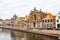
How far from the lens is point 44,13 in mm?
81875

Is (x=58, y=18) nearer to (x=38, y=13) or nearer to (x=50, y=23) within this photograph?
(x=50, y=23)

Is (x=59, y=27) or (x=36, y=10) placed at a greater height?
(x=36, y=10)

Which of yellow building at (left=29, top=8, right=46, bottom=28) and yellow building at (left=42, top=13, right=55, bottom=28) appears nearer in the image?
yellow building at (left=42, top=13, right=55, bottom=28)

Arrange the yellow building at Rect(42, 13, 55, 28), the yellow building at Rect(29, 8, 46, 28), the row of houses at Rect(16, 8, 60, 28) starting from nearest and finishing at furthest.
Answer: the row of houses at Rect(16, 8, 60, 28)
the yellow building at Rect(42, 13, 55, 28)
the yellow building at Rect(29, 8, 46, 28)

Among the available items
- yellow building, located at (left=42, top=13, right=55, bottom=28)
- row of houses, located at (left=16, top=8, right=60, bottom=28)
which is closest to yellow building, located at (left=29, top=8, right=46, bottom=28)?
row of houses, located at (left=16, top=8, right=60, bottom=28)

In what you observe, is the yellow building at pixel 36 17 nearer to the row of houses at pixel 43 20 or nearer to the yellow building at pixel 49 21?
the row of houses at pixel 43 20

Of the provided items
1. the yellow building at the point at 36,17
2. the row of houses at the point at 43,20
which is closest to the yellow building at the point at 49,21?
the row of houses at the point at 43,20

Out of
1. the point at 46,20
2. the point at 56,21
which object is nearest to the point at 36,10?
the point at 46,20

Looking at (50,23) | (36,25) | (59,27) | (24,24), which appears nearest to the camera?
(59,27)

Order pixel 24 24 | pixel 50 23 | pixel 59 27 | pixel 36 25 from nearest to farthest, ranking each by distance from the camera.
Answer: pixel 59 27 < pixel 50 23 < pixel 36 25 < pixel 24 24

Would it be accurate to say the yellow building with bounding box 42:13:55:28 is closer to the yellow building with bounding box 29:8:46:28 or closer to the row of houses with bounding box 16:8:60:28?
the row of houses with bounding box 16:8:60:28

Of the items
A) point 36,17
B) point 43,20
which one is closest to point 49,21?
point 43,20

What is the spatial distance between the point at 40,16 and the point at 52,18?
735 cm

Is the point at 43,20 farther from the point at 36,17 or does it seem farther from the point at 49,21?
the point at 36,17
